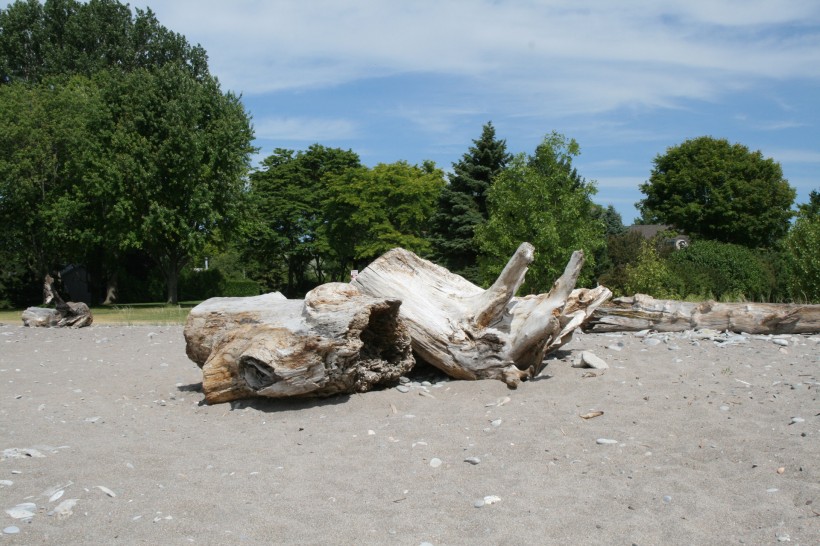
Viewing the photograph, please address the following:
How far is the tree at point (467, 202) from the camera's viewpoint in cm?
3562

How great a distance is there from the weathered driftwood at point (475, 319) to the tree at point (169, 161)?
86.1ft

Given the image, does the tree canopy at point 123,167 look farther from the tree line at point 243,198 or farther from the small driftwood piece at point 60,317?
the small driftwood piece at point 60,317

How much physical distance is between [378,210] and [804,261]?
2631cm

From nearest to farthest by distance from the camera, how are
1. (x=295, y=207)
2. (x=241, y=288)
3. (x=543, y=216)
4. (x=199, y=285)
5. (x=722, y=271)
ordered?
(x=543, y=216)
(x=722, y=271)
(x=241, y=288)
(x=199, y=285)
(x=295, y=207)

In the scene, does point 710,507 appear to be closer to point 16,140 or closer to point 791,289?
point 791,289

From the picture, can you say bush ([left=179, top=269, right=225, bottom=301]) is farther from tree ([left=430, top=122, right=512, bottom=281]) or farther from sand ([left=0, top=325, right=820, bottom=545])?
sand ([left=0, top=325, right=820, bottom=545])

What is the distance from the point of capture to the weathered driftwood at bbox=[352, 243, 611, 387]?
331 inches

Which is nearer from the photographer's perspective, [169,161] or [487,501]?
[487,501]

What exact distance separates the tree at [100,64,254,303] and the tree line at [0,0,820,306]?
99 mm

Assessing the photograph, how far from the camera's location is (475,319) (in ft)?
28.2

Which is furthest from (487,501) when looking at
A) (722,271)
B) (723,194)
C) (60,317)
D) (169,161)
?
(723,194)

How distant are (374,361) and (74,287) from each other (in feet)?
143

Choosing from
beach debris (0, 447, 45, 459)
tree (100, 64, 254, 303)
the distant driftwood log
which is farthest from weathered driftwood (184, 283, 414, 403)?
tree (100, 64, 254, 303)

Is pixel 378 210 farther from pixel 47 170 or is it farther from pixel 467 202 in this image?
pixel 47 170
